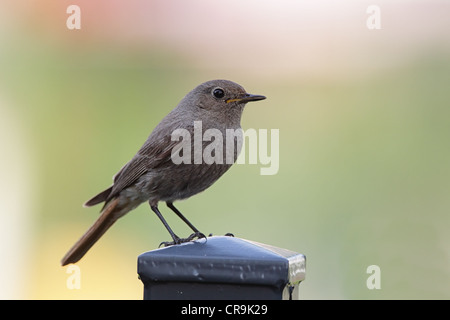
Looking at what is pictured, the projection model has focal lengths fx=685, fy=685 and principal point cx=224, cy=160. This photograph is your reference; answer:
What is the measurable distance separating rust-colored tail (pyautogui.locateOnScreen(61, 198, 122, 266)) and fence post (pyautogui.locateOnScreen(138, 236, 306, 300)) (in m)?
2.10

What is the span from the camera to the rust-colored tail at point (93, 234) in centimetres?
416

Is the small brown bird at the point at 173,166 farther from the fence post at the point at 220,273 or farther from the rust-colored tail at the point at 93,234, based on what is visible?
the fence post at the point at 220,273

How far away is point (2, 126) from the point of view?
666 cm

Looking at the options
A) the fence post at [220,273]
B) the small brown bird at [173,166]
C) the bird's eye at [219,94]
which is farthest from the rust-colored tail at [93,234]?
the fence post at [220,273]

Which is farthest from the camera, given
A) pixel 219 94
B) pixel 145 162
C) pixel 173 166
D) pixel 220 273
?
pixel 219 94

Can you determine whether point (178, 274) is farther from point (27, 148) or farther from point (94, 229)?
point (27, 148)

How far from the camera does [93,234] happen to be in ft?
14.1

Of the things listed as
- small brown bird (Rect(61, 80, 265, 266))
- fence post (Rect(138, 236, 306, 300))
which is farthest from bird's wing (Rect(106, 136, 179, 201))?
fence post (Rect(138, 236, 306, 300))

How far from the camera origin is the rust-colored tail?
416 centimetres

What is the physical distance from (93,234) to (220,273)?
238 cm

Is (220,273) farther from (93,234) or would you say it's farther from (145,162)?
(93,234)

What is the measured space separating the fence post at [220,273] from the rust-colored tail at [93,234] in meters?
2.10

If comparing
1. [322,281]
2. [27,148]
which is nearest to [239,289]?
[322,281]

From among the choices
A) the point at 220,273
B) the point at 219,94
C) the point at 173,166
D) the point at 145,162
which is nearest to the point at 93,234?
the point at 145,162
